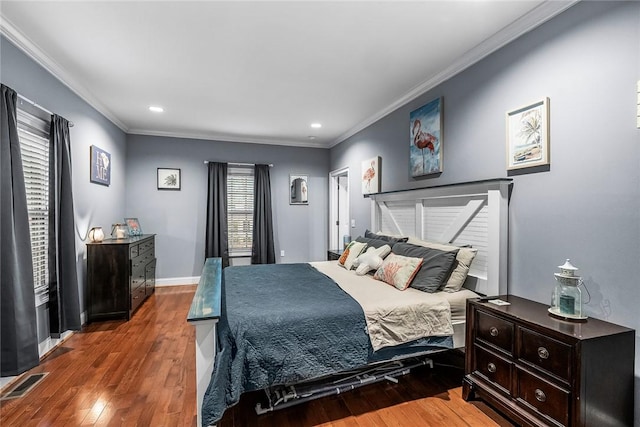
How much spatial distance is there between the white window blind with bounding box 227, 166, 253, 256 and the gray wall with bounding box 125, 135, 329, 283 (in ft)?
0.98

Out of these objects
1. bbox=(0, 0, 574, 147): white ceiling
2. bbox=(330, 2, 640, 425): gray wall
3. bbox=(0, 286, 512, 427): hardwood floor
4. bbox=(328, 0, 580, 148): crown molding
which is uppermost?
bbox=(0, 0, 574, 147): white ceiling

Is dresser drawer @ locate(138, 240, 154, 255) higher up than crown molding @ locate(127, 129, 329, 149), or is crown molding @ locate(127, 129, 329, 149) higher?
crown molding @ locate(127, 129, 329, 149)

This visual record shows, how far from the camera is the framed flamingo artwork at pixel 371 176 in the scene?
4.15 metres

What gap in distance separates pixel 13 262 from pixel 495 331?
3.36 metres

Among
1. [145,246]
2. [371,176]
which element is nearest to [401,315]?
[371,176]

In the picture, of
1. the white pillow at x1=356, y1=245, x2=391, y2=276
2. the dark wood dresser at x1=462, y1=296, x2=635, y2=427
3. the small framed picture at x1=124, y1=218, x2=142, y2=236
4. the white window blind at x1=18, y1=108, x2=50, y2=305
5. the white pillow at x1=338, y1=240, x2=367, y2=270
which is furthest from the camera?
the small framed picture at x1=124, y1=218, x2=142, y2=236

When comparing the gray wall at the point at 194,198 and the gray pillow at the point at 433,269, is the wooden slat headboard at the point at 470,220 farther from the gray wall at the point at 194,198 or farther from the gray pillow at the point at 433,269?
the gray wall at the point at 194,198

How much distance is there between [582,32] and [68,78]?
438 centimetres

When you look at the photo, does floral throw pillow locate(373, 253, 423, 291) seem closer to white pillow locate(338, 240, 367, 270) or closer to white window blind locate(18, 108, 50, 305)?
white pillow locate(338, 240, 367, 270)

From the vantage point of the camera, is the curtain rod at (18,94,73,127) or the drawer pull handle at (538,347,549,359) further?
the curtain rod at (18,94,73,127)

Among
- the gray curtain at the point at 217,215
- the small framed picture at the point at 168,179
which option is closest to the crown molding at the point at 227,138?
the gray curtain at the point at 217,215

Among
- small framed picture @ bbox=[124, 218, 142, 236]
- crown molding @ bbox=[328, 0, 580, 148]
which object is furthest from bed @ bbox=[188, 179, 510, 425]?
small framed picture @ bbox=[124, 218, 142, 236]

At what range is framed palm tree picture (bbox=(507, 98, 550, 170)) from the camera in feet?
6.63

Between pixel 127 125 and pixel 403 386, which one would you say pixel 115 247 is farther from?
pixel 403 386
